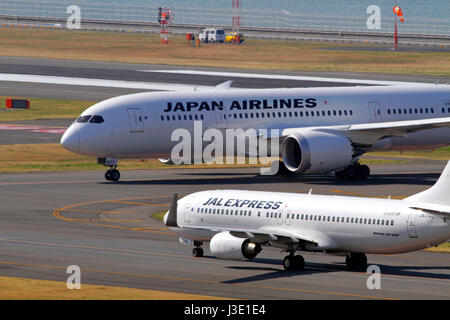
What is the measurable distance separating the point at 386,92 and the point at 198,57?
380 feet

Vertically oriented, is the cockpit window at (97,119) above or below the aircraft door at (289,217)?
above

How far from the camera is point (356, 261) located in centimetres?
4856

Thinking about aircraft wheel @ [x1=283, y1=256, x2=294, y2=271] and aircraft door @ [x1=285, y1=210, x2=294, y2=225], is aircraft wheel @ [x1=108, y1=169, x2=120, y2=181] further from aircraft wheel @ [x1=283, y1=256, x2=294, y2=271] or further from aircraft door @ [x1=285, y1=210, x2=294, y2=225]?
aircraft wheel @ [x1=283, y1=256, x2=294, y2=271]

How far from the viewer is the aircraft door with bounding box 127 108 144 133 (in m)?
77.0

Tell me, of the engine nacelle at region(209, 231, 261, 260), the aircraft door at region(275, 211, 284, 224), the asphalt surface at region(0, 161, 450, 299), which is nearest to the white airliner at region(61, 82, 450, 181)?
the asphalt surface at region(0, 161, 450, 299)

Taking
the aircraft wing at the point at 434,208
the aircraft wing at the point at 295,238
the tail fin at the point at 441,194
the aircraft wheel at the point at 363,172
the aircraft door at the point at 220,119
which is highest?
the aircraft door at the point at 220,119

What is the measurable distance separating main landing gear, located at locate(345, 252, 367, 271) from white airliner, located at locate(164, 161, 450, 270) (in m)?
0.04

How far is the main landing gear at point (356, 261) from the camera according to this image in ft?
159

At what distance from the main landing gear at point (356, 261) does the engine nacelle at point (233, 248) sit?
13.2ft

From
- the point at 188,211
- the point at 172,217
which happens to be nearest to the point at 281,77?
the point at 188,211

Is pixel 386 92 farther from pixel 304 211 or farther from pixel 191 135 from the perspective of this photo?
pixel 304 211

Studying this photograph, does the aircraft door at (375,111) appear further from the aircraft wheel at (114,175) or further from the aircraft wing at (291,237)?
the aircraft wing at (291,237)

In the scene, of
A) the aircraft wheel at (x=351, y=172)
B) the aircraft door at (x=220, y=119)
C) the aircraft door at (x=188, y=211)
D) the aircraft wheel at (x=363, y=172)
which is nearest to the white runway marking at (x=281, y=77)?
the aircraft wheel at (x=363, y=172)
